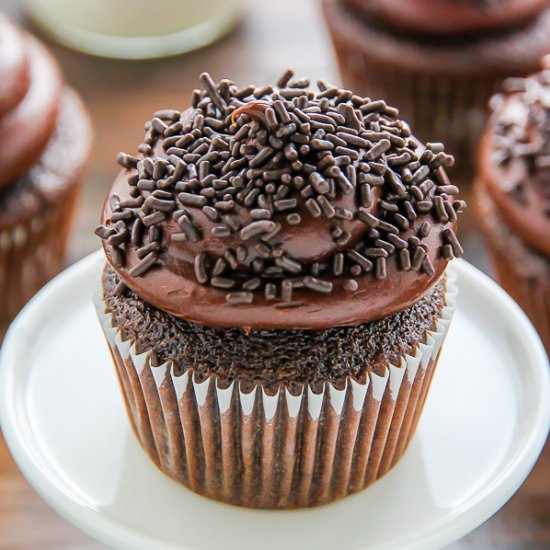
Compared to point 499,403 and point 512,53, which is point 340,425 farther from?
point 512,53

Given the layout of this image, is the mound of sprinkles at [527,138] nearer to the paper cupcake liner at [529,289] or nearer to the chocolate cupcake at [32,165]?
the paper cupcake liner at [529,289]

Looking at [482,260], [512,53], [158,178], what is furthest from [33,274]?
[512,53]

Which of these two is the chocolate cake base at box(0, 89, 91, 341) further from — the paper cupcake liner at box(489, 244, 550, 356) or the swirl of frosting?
the paper cupcake liner at box(489, 244, 550, 356)

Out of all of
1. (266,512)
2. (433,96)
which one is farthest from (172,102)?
(266,512)

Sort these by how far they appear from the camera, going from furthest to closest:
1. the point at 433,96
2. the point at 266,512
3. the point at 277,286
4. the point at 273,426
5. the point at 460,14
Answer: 1. the point at 433,96
2. the point at 460,14
3. the point at 266,512
4. the point at 273,426
5. the point at 277,286

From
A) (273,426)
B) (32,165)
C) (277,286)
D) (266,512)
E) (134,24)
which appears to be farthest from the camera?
(134,24)

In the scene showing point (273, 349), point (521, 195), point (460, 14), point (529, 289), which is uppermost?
point (273, 349)

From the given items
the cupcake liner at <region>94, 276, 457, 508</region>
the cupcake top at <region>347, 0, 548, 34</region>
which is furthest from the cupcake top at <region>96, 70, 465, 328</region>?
the cupcake top at <region>347, 0, 548, 34</region>

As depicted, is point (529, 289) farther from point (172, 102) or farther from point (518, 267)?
point (172, 102)
